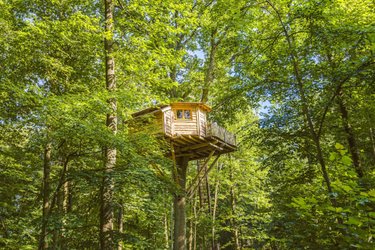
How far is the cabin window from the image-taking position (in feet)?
44.8

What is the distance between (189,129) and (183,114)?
35.9 inches

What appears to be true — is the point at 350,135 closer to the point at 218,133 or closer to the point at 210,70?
the point at 218,133

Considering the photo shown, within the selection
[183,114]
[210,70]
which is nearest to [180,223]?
[183,114]

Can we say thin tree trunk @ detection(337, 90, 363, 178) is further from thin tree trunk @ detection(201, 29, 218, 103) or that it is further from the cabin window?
the cabin window

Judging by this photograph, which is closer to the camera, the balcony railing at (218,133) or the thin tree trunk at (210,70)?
the balcony railing at (218,133)

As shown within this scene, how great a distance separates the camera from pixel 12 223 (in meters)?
10.4

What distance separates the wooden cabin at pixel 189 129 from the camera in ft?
42.6

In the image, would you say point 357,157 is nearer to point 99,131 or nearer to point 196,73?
point 99,131

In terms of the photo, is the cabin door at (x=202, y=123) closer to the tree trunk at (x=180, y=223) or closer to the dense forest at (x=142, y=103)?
the dense forest at (x=142, y=103)

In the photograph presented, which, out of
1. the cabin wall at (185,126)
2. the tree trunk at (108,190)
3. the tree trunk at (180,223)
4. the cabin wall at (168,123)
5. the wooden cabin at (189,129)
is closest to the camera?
the tree trunk at (108,190)

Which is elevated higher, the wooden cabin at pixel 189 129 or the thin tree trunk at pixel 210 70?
the thin tree trunk at pixel 210 70

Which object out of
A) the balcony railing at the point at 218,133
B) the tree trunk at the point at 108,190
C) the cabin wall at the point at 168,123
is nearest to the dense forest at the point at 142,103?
the tree trunk at the point at 108,190

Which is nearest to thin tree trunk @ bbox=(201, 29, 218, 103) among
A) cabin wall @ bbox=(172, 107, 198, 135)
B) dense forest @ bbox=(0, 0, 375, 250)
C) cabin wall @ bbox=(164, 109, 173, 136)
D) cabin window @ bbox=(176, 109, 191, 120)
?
cabin window @ bbox=(176, 109, 191, 120)

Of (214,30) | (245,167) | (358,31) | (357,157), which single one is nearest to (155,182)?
(358,31)
